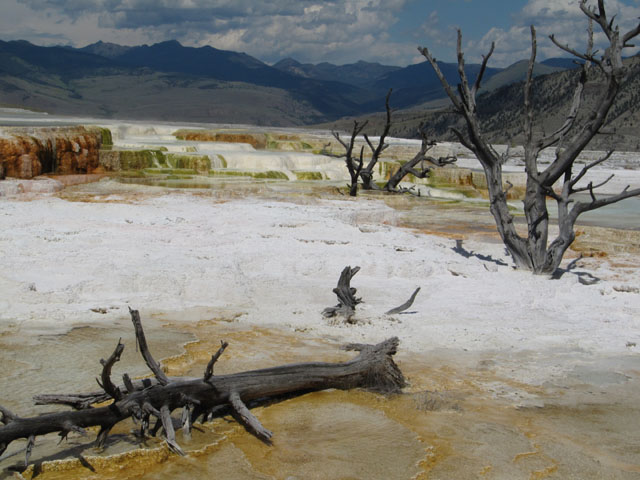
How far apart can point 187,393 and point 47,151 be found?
1136cm

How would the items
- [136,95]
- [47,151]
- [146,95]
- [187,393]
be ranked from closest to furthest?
1. [187,393]
2. [47,151]
3. [136,95]
4. [146,95]

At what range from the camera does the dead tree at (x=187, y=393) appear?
2957 mm

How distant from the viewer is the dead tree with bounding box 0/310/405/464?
2.96m

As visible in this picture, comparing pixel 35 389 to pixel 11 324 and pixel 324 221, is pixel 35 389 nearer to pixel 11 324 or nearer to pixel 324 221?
pixel 11 324

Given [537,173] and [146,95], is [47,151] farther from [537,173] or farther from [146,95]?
[146,95]

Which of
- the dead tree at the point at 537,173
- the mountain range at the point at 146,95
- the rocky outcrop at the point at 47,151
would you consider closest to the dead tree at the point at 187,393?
the dead tree at the point at 537,173

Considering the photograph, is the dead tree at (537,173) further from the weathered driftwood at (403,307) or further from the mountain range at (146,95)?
the mountain range at (146,95)

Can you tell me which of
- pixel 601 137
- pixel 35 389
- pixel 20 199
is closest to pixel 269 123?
pixel 601 137

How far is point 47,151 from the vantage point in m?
13.4

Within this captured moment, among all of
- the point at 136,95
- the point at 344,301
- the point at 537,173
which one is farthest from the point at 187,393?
the point at 136,95

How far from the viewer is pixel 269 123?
111 m

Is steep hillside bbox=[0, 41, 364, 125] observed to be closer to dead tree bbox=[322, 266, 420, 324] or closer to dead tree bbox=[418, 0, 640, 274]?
dead tree bbox=[418, 0, 640, 274]

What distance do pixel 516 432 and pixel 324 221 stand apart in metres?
Result: 6.19

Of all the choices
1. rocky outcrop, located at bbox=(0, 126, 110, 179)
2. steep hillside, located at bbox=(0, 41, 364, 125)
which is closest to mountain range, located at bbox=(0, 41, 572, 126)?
steep hillside, located at bbox=(0, 41, 364, 125)
